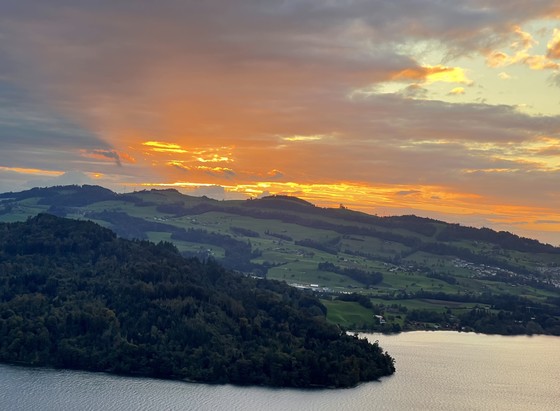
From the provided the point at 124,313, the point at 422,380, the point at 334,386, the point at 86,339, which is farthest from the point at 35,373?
the point at 422,380

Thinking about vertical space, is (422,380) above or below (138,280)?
below

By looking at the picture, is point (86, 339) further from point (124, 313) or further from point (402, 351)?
point (402, 351)

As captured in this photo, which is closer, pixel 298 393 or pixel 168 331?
pixel 298 393

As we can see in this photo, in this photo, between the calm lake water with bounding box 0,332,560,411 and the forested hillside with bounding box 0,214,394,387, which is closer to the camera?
the calm lake water with bounding box 0,332,560,411

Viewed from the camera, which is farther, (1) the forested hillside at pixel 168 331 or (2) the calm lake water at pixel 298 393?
(1) the forested hillside at pixel 168 331
